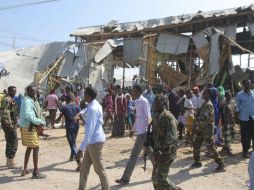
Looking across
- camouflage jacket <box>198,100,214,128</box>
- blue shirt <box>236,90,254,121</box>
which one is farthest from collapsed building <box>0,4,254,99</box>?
camouflage jacket <box>198,100,214,128</box>

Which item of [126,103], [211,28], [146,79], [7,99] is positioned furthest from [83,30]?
[7,99]

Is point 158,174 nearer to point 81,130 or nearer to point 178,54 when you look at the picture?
point 81,130

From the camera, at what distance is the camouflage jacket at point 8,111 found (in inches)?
361

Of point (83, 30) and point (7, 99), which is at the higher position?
point (83, 30)

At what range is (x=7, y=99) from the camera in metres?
9.31

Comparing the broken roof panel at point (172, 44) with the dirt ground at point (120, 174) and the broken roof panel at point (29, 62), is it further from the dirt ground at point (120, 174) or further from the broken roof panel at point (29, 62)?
the dirt ground at point (120, 174)

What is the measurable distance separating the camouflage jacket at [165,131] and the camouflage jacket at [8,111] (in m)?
4.31

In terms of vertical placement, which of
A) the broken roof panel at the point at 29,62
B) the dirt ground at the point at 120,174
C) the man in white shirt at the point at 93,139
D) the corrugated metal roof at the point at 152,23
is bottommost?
the dirt ground at the point at 120,174

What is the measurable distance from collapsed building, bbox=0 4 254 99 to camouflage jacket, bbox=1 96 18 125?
31.5 feet

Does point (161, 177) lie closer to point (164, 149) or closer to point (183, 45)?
point (164, 149)

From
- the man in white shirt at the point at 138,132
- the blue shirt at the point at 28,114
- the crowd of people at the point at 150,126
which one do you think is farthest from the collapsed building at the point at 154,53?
the blue shirt at the point at 28,114

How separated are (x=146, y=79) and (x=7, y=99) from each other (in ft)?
37.8

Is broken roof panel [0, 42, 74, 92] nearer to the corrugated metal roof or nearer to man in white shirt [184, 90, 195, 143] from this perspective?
the corrugated metal roof

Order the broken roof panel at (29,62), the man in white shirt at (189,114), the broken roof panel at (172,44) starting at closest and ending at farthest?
the man in white shirt at (189,114), the broken roof panel at (172,44), the broken roof panel at (29,62)
